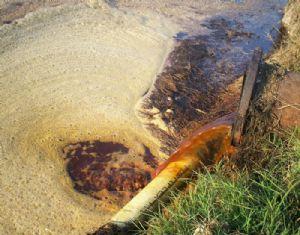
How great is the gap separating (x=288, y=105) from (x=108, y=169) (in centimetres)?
183

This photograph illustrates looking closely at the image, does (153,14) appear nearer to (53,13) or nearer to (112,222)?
(53,13)

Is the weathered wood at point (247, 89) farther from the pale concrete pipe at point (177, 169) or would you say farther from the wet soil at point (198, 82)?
the wet soil at point (198, 82)

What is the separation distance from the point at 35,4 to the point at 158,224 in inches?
189

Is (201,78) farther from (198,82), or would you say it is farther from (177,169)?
(177,169)

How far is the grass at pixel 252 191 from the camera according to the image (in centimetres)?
299

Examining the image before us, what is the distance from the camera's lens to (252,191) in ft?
10.9

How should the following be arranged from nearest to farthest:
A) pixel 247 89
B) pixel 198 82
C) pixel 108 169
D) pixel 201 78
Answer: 1. pixel 247 89
2. pixel 108 169
3. pixel 198 82
4. pixel 201 78

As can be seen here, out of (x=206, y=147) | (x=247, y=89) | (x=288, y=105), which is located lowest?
(x=206, y=147)

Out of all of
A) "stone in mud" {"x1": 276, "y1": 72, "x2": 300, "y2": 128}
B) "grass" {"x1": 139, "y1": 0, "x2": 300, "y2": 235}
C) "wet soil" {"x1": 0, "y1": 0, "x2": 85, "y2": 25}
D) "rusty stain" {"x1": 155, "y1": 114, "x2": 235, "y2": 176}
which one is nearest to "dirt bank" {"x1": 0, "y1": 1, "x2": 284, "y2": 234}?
"wet soil" {"x1": 0, "y1": 0, "x2": 85, "y2": 25}

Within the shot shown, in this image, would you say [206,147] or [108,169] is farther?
[108,169]

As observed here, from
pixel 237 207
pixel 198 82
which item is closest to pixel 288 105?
pixel 237 207

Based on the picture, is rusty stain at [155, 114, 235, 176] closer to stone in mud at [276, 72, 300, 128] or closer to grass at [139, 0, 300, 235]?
grass at [139, 0, 300, 235]

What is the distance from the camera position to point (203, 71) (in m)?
6.31

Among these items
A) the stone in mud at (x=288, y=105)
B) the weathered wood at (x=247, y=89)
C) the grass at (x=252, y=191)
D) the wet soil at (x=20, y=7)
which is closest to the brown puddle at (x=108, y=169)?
the grass at (x=252, y=191)
